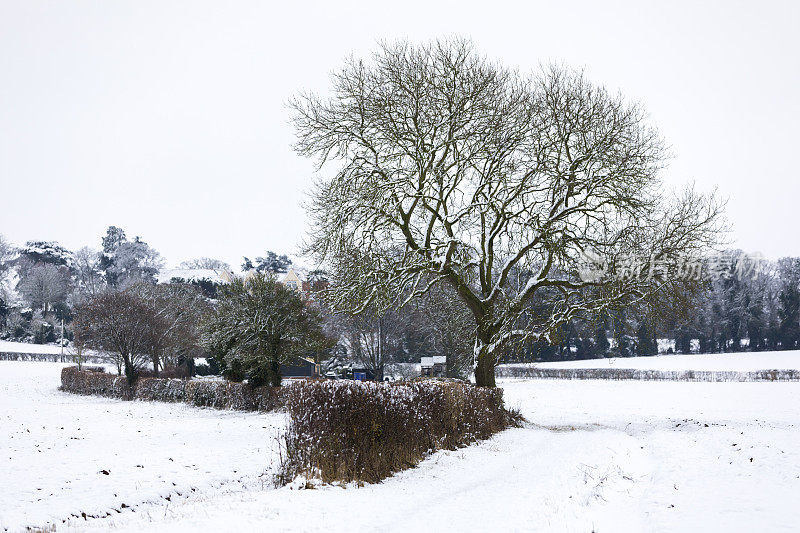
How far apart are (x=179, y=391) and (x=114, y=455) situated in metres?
17.6

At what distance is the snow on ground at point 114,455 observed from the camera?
387 inches

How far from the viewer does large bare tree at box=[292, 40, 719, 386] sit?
59.9ft

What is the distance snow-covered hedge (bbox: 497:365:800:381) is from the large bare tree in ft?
109

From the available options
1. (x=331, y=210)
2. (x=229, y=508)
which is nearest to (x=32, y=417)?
(x=331, y=210)

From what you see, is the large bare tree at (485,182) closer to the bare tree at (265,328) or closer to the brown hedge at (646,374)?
the bare tree at (265,328)

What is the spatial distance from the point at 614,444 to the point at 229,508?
35.7 feet

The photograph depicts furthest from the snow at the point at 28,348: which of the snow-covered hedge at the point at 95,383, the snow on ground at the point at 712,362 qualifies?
the snow on ground at the point at 712,362

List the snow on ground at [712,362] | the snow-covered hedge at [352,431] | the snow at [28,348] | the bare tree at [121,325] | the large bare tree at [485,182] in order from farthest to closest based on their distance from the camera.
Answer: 1. the snow at [28,348]
2. the snow on ground at [712,362]
3. the bare tree at [121,325]
4. the large bare tree at [485,182]
5. the snow-covered hedge at [352,431]

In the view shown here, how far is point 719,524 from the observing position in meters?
6.48

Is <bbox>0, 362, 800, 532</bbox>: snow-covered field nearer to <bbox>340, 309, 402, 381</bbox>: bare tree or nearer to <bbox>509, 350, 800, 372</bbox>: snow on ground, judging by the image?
<bbox>340, 309, 402, 381</bbox>: bare tree

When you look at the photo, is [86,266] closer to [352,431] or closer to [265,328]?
[265,328]

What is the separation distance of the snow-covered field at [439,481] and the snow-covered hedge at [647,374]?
2678 cm

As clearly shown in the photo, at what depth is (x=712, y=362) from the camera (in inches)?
2382

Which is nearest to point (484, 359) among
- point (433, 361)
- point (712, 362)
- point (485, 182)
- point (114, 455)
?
point (485, 182)
